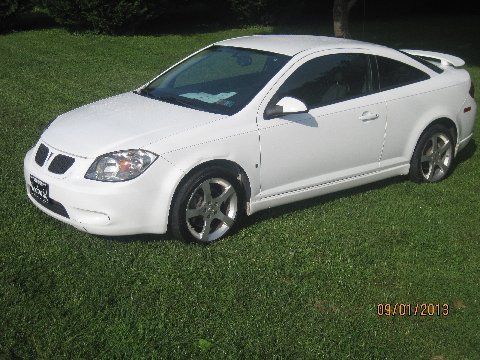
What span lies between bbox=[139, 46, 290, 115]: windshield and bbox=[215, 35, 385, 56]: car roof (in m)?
0.08

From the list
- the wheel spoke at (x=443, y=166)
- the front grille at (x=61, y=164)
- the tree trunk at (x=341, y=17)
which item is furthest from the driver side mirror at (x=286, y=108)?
the tree trunk at (x=341, y=17)

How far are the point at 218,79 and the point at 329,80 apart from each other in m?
1.00

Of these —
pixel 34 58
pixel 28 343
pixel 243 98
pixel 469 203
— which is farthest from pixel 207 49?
pixel 34 58

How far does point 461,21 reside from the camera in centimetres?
2239

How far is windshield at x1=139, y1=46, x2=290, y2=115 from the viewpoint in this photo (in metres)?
5.82

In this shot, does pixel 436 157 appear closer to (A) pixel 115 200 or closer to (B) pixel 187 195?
(B) pixel 187 195

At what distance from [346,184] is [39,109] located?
217 inches

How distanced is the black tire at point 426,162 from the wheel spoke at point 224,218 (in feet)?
7.65

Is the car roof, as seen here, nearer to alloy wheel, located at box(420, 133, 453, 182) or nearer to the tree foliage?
alloy wheel, located at box(420, 133, 453, 182)

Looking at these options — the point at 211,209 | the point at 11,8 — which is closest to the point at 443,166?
the point at 211,209

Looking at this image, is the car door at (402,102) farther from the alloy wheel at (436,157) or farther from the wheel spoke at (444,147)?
the wheel spoke at (444,147)

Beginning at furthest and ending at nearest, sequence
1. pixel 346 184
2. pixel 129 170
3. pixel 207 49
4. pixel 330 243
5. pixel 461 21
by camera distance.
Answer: pixel 461 21 → pixel 207 49 → pixel 346 184 → pixel 330 243 → pixel 129 170

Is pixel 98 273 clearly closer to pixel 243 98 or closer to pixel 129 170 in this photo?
pixel 129 170

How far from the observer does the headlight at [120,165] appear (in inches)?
202
